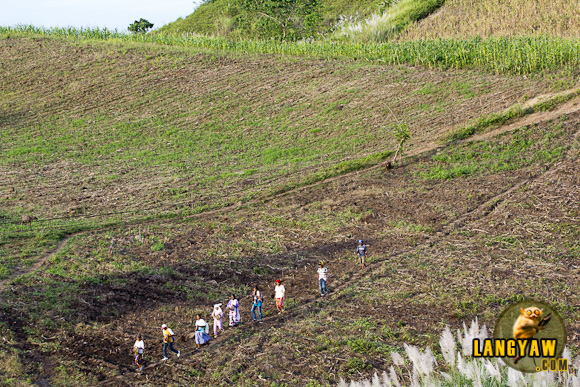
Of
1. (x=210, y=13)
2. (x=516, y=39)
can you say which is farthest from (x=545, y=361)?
(x=210, y=13)

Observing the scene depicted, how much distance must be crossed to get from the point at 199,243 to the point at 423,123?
46.4ft

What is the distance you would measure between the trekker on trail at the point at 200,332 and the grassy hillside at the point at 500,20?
3083cm

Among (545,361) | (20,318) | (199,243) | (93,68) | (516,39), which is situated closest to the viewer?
(545,361)

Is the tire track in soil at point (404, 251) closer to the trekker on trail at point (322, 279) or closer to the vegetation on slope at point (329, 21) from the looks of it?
A: the trekker on trail at point (322, 279)

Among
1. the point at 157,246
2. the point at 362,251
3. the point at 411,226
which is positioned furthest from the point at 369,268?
the point at 157,246

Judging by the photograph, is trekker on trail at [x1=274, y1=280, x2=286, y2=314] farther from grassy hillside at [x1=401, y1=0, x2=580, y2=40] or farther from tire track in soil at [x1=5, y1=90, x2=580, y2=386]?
grassy hillside at [x1=401, y1=0, x2=580, y2=40]

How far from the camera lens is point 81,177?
87.6 ft

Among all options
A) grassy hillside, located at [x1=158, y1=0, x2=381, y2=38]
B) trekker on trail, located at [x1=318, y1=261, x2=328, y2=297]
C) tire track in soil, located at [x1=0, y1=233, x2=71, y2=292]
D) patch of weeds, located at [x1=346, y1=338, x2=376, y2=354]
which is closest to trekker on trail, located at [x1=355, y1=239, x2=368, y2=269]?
trekker on trail, located at [x1=318, y1=261, x2=328, y2=297]

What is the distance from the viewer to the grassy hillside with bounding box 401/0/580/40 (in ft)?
123

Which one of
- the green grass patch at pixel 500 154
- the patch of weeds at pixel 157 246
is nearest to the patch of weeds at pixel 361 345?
the patch of weeds at pixel 157 246

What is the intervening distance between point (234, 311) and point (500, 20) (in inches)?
1352

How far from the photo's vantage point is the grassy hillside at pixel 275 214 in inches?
527

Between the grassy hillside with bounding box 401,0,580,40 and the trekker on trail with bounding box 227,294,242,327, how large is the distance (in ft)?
97.6

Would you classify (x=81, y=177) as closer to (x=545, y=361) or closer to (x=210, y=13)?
(x=545, y=361)
